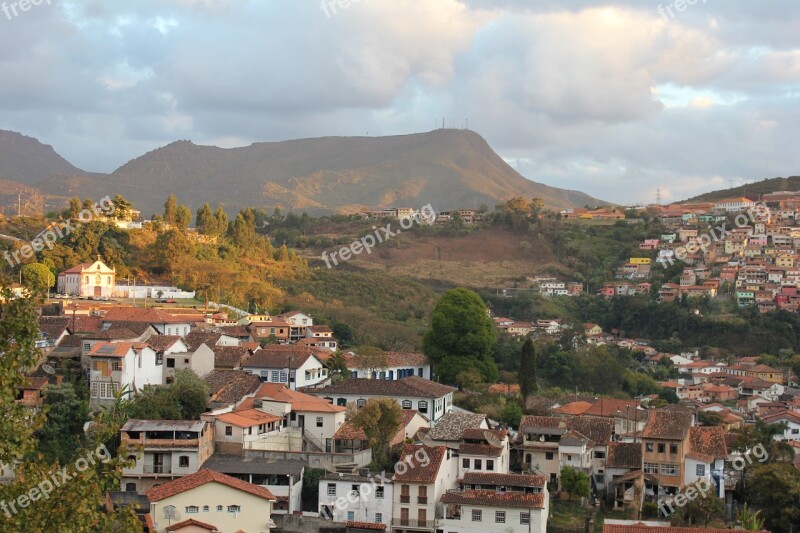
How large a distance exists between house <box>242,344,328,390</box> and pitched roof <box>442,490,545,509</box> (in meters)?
9.14

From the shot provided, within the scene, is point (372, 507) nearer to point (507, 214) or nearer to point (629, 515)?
point (629, 515)

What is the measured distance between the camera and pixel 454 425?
26.9 metres

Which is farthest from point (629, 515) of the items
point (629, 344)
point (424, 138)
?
point (424, 138)

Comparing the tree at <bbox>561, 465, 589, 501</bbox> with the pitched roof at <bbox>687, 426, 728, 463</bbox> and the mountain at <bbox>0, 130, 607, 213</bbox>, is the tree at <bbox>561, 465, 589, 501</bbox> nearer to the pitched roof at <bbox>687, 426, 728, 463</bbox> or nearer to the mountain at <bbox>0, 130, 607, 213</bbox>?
the pitched roof at <bbox>687, 426, 728, 463</bbox>

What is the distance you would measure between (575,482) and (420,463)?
4.25m

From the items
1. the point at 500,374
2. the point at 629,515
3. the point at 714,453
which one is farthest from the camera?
the point at 500,374

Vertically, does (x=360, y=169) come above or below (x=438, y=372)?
above

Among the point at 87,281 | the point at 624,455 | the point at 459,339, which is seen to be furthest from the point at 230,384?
the point at 87,281

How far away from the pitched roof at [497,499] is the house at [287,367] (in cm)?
914

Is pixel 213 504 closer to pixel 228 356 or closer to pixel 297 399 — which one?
pixel 297 399

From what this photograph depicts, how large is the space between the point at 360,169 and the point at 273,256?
122m

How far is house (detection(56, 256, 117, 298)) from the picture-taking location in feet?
140

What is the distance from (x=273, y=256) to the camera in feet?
197

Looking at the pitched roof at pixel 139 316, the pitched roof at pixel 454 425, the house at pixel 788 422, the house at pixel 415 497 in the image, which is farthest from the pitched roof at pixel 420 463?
the house at pixel 788 422
